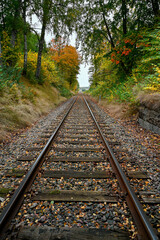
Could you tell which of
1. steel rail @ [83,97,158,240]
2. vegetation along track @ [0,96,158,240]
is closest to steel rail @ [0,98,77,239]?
vegetation along track @ [0,96,158,240]

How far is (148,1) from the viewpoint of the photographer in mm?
8625

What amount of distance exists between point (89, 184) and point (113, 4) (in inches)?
464

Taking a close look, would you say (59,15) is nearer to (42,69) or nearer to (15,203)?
(42,69)

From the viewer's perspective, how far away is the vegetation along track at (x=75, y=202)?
1.76 metres

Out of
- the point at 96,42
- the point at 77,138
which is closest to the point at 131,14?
the point at 96,42

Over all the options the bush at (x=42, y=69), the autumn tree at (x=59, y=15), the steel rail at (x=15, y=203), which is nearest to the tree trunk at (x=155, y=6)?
the autumn tree at (x=59, y=15)

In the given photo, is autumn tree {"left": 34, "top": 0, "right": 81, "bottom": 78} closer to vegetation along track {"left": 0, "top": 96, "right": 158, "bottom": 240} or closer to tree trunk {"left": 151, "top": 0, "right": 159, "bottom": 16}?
tree trunk {"left": 151, "top": 0, "right": 159, "bottom": 16}

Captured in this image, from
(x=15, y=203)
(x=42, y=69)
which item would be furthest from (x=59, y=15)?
(x=15, y=203)

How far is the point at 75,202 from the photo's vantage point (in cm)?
226

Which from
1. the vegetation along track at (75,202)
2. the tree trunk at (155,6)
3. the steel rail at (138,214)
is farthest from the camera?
the tree trunk at (155,6)

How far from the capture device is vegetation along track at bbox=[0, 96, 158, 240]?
69.3 inches

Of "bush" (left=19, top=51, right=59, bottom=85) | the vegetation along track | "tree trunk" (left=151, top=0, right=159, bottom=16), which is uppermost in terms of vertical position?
"tree trunk" (left=151, top=0, right=159, bottom=16)

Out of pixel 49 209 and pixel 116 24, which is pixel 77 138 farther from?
pixel 116 24

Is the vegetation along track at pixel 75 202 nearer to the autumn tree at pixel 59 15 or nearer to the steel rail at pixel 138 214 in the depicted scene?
the steel rail at pixel 138 214
